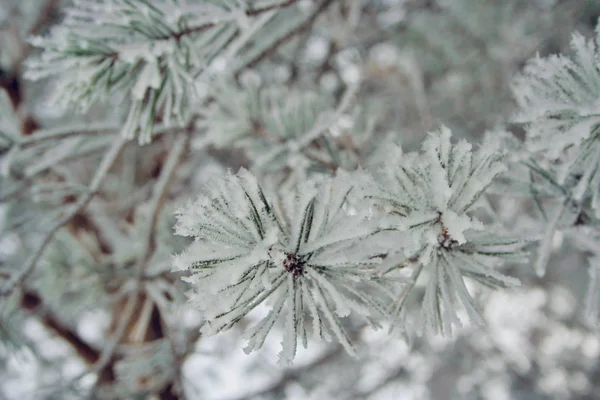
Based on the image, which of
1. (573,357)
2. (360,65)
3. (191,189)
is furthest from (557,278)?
(191,189)

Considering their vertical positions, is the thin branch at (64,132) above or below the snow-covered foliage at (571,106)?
below

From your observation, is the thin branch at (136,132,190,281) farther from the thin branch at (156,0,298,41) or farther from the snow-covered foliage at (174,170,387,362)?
the snow-covered foliage at (174,170,387,362)

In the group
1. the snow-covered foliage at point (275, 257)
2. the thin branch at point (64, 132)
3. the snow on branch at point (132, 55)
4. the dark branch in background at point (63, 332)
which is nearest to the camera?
the snow-covered foliage at point (275, 257)

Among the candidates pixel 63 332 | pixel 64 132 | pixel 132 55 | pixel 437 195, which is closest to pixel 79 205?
pixel 64 132

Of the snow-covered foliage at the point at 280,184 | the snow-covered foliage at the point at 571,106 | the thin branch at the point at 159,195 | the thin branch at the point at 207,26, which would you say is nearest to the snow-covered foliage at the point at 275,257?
the snow-covered foliage at the point at 280,184

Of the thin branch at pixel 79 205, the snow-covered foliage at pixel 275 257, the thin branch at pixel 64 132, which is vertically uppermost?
the snow-covered foliage at pixel 275 257

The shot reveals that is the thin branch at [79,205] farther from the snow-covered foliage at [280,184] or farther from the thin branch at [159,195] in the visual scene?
the thin branch at [159,195]

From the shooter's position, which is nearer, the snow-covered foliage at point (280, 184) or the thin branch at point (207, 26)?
the snow-covered foliage at point (280, 184)

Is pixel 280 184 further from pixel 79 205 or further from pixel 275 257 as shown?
pixel 275 257

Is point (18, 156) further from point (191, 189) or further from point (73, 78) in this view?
point (191, 189)
